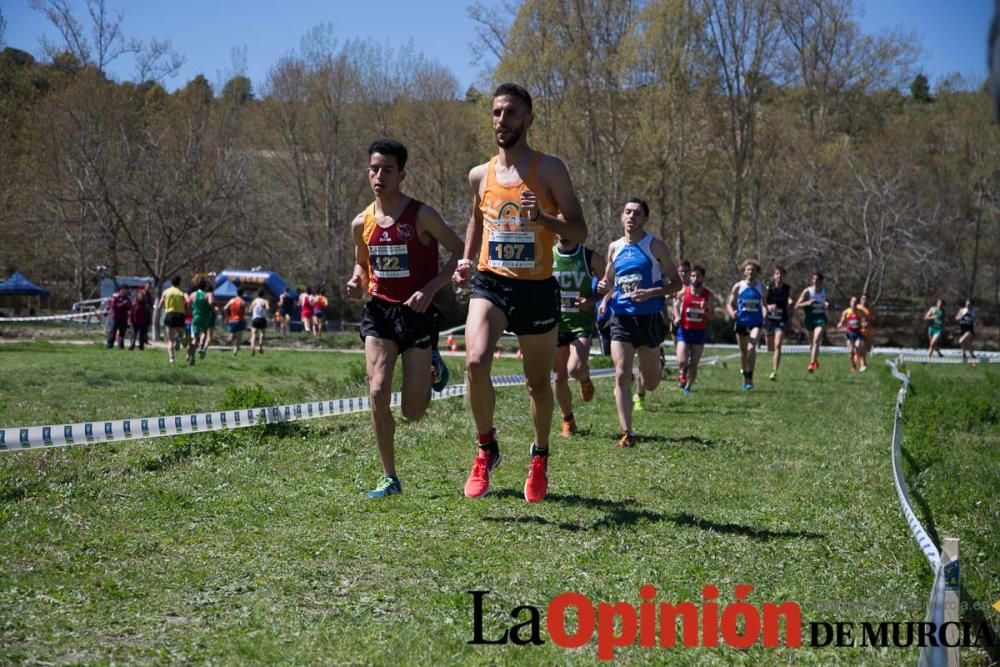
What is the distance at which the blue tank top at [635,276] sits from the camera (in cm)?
1093

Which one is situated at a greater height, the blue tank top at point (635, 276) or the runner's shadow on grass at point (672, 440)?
the blue tank top at point (635, 276)

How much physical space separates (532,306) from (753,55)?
4548 cm

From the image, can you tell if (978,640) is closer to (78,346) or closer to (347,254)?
(78,346)

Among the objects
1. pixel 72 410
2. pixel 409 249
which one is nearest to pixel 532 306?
pixel 409 249

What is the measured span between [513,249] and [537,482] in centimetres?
154

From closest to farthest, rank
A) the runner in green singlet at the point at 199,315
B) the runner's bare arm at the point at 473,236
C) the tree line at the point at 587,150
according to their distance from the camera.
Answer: the runner's bare arm at the point at 473,236
the runner in green singlet at the point at 199,315
the tree line at the point at 587,150

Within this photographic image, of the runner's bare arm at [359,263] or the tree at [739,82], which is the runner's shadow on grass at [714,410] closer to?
the runner's bare arm at [359,263]

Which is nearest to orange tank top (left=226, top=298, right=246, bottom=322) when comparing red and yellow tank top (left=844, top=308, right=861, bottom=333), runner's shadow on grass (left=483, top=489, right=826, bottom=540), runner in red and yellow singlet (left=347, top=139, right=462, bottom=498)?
red and yellow tank top (left=844, top=308, right=861, bottom=333)

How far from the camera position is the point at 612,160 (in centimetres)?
4872

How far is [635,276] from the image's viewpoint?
11.1m

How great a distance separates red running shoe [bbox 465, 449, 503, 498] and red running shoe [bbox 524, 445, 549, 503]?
0.79ft

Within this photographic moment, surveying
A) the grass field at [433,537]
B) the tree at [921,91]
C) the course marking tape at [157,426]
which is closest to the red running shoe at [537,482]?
the grass field at [433,537]

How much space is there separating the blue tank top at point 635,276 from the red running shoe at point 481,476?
12.8 feet

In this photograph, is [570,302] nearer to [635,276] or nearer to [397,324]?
[635,276]
